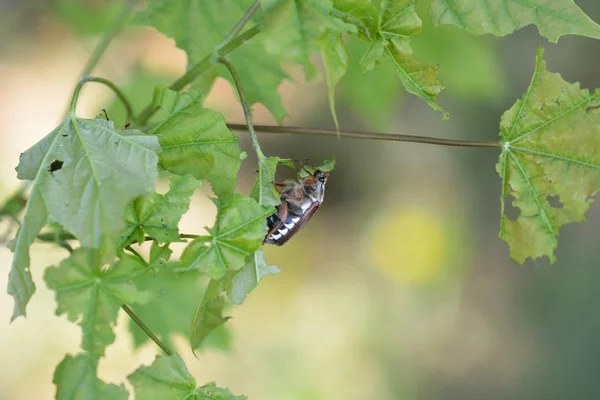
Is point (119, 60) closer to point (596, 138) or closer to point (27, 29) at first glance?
point (27, 29)

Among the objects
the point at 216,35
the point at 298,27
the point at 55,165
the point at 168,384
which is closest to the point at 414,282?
the point at 216,35

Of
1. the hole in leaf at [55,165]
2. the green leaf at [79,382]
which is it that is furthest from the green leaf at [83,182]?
the green leaf at [79,382]

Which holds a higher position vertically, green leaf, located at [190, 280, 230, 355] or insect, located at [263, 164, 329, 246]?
insect, located at [263, 164, 329, 246]

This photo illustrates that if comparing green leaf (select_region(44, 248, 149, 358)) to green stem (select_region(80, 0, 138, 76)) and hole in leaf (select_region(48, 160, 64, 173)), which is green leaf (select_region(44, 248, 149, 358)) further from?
green stem (select_region(80, 0, 138, 76))

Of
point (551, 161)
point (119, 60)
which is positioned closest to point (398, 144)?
point (119, 60)

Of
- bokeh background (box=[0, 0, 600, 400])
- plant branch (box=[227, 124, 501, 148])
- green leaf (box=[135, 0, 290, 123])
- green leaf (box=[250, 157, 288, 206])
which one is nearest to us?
green leaf (box=[250, 157, 288, 206])

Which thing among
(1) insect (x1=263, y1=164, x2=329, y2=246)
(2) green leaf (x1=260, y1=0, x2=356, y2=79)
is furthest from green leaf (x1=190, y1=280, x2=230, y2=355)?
(2) green leaf (x1=260, y1=0, x2=356, y2=79)
